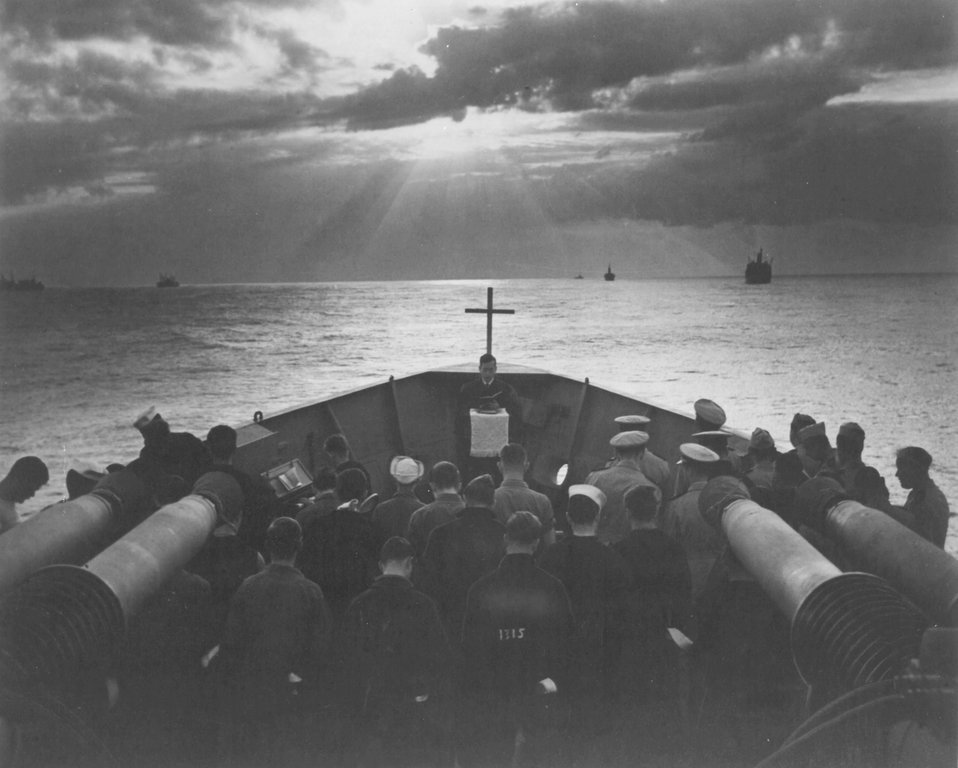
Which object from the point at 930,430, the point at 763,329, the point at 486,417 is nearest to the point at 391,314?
the point at 763,329

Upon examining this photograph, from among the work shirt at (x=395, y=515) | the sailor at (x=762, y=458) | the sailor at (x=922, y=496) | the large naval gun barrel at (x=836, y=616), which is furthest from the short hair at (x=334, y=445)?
the sailor at (x=922, y=496)

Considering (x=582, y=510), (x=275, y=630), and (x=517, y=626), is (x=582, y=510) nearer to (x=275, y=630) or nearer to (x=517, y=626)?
(x=517, y=626)

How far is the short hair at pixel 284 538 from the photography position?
4.62 metres

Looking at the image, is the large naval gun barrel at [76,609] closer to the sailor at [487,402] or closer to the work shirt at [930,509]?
the work shirt at [930,509]

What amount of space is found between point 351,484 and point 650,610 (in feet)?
6.96

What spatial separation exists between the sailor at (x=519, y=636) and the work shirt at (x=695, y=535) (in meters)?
1.44

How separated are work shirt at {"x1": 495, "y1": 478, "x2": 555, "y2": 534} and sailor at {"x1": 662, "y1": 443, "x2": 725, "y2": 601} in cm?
85

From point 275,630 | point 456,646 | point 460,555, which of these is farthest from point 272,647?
point 460,555

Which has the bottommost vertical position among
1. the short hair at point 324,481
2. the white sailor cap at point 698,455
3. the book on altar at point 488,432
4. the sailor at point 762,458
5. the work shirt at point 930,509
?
the book on altar at point 488,432

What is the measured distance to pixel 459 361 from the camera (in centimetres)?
7588

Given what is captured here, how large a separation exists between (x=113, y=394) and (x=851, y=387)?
159 feet

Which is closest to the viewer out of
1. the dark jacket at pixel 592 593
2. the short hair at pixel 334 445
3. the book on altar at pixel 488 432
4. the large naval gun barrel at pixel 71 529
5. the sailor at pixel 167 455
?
the large naval gun barrel at pixel 71 529

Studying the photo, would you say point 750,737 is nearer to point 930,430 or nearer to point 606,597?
point 606,597

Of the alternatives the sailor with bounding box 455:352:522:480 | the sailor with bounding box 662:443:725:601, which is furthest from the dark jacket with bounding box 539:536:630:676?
the sailor with bounding box 455:352:522:480
